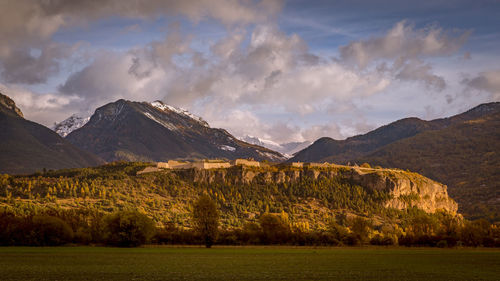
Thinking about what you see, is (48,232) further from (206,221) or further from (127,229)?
(206,221)

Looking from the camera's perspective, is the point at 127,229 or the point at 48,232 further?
the point at 127,229

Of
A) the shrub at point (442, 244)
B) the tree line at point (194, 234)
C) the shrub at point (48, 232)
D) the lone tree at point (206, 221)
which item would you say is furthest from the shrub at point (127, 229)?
the shrub at point (442, 244)

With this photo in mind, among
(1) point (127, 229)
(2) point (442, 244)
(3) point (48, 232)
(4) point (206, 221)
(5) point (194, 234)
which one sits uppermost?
(4) point (206, 221)

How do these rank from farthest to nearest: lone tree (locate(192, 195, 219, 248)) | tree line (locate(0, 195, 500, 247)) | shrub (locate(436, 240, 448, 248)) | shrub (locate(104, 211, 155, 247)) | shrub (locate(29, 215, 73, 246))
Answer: shrub (locate(436, 240, 448, 248)) < lone tree (locate(192, 195, 219, 248)) < shrub (locate(104, 211, 155, 247)) < tree line (locate(0, 195, 500, 247)) < shrub (locate(29, 215, 73, 246))

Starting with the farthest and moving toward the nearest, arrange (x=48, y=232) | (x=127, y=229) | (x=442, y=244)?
1. (x=442, y=244)
2. (x=127, y=229)
3. (x=48, y=232)

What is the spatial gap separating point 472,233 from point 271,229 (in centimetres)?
5175

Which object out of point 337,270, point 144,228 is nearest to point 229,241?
point 144,228

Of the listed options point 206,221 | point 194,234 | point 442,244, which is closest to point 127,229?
point 206,221

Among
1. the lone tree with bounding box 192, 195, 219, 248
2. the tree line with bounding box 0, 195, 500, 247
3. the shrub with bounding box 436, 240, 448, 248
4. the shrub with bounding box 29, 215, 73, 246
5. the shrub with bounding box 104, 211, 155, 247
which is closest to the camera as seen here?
the shrub with bounding box 29, 215, 73, 246

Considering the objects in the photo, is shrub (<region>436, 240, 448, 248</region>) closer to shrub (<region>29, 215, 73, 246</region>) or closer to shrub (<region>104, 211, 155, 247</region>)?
shrub (<region>104, 211, 155, 247</region>)

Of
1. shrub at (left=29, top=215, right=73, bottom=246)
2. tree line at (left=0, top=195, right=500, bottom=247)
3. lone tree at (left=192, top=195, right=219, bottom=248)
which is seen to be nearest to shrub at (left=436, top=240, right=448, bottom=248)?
tree line at (left=0, top=195, right=500, bottom=247)

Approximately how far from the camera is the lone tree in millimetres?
123463

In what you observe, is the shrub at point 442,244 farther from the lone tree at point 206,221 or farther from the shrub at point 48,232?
the shrub at point 48,232

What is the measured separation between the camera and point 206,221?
125m
